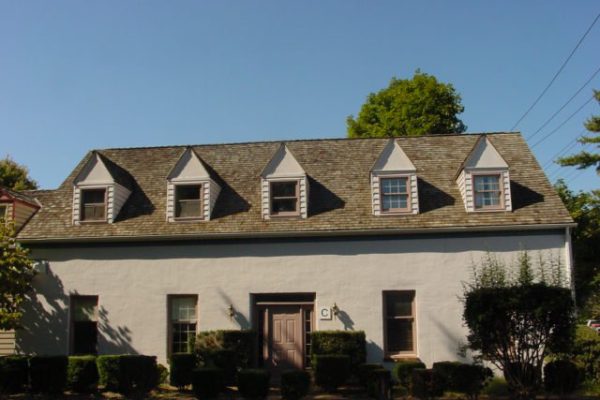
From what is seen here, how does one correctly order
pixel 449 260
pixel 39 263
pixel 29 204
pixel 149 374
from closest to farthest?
pixel 149 374 → pixel 449 260 → pixel 39 263 → pixel 29 204

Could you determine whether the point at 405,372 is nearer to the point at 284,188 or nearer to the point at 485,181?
the point at 485,181

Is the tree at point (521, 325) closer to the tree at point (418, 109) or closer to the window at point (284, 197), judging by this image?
the window at point (284, 197)

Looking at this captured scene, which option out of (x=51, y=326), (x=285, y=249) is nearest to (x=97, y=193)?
(x=51, y=326)

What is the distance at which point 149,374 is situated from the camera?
16969 mm

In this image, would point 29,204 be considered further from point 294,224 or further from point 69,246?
point 294,224

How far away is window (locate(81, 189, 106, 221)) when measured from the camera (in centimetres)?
2149

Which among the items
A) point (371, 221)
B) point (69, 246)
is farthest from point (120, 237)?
point (371, 221)

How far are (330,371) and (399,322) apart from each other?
3.51 meters

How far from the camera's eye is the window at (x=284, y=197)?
818 inches

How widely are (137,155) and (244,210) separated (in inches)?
235

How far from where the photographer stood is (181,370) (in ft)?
57.5

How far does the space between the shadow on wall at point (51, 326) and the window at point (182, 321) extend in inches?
59.8

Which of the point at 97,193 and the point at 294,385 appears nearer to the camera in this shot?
the point at 294,385

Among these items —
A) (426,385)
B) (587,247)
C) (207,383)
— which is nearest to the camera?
(426,385)
